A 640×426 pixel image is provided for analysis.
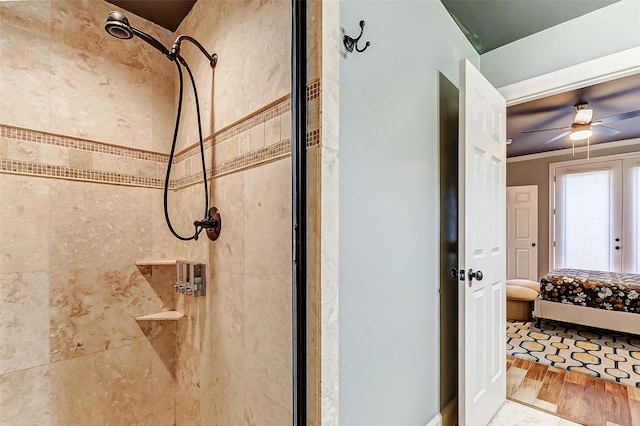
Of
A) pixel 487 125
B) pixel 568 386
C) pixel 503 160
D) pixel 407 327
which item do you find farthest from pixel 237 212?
pixel 568 386

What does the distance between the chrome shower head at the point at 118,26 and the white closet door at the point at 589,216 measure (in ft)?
21.4

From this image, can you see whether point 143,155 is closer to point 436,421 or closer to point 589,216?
point 436,421

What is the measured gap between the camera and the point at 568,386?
2.45 metres

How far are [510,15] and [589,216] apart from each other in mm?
4795

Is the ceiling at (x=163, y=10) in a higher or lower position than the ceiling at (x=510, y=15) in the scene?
lower

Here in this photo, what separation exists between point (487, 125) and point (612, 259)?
16.0ft

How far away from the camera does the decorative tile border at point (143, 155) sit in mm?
1155

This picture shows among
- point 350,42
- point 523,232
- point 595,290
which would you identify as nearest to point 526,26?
point 350,42

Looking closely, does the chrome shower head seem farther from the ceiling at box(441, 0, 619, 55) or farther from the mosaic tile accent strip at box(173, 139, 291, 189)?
the ceiling at box(441, 0, 619, 55)

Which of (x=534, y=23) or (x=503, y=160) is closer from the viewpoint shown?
(x=534, y=23)

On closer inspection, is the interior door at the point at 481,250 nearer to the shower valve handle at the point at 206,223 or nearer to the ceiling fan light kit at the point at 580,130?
the shower valve handle at the point at 206,223

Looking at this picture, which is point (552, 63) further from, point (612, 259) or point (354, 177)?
point (612, 259)

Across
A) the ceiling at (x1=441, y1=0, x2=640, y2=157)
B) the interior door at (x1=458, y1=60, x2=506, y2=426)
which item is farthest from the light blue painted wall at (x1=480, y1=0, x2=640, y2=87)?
the interior door at (x1=458, y1=60, x2=506, y2=426)

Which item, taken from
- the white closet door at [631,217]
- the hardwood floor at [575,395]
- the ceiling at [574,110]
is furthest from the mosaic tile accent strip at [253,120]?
the white closet door at [631,217]
